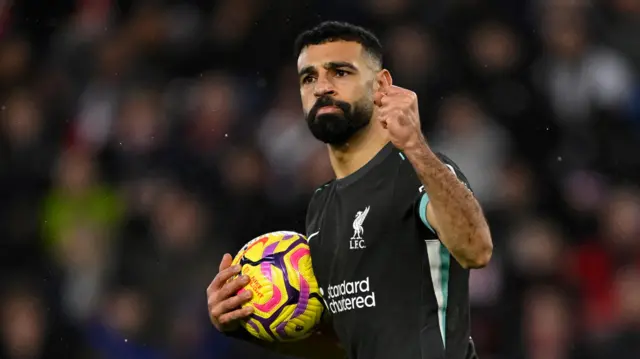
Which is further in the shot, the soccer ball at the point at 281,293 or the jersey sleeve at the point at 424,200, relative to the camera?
the soccer ball at the point at 281,293

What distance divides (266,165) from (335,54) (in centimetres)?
429

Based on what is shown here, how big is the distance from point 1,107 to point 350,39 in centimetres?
632

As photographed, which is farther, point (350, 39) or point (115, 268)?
point (115, 268)

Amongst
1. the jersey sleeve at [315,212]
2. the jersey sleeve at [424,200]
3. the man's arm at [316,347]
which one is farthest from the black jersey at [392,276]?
the man's arm at [316,347]

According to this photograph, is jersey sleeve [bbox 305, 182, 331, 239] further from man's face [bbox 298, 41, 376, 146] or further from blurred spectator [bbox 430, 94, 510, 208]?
blurred spectator [bbox 430, 94, 510, 208]

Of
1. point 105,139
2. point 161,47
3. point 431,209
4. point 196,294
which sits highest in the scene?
point 161,47

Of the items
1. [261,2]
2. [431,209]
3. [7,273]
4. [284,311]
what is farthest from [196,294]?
[431,209]

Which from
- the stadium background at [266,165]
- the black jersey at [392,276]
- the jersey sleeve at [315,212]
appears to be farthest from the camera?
the stadium background at [266,165]

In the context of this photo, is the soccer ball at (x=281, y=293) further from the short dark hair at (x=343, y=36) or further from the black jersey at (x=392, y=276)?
the short dark hair at (x=343, y=36)

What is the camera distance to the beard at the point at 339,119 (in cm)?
430

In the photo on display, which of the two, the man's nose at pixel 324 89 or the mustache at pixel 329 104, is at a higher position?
the man's nose at pixel 324 89

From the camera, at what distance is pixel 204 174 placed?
8.82m

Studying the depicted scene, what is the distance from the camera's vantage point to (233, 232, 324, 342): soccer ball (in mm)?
4406

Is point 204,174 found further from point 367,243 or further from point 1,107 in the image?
point 367,243
